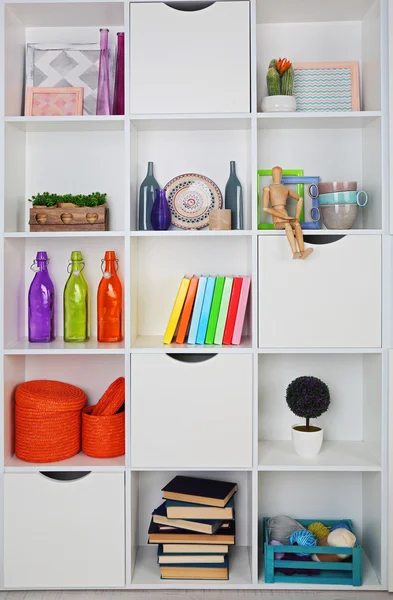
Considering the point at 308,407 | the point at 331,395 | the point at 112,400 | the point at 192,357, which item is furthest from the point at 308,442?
the point at 112,400

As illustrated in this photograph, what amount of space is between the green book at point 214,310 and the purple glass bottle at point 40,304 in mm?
604

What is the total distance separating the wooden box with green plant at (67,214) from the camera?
2316mm

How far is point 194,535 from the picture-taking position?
7.45ft

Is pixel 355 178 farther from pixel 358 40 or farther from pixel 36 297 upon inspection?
pixel 36 297

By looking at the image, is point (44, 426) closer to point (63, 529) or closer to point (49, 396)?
point (49, 396)

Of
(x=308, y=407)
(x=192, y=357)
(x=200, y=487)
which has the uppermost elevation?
(x=192, y=357)

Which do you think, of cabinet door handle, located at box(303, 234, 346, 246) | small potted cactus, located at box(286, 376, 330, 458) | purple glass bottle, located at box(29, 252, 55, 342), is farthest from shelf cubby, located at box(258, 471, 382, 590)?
purple glass bottle, located at box(29, 252, 55, 342)

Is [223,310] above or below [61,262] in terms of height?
below

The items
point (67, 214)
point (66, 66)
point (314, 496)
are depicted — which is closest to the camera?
point (67, 214)

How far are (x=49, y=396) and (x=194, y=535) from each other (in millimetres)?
717

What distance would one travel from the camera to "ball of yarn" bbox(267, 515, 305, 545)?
234 centimetres

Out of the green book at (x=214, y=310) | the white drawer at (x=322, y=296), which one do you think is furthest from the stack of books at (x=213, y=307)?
the white drawer at (x=322, y=296)

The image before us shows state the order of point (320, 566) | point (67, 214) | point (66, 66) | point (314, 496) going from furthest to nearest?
point (314, 496) < point (66, 66) < point (67, 214) < point (320, 566)

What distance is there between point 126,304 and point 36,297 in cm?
39
